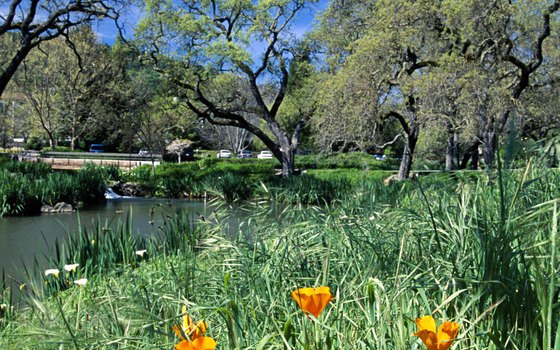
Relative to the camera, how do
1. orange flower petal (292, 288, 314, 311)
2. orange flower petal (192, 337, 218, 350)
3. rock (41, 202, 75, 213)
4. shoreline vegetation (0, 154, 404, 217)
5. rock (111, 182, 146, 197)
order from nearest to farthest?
orange flower petal (192, 337, 218, 350)
orange flower petal (292, 288, 314, 311)
shoreline vegetation (0, 154, 404, 217)
rock (41, 202, 75, 213)
rock (111, 182, 146, 197)

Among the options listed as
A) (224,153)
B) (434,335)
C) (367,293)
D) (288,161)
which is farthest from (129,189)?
(224,153)

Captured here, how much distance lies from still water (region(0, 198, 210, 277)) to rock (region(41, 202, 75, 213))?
35cm

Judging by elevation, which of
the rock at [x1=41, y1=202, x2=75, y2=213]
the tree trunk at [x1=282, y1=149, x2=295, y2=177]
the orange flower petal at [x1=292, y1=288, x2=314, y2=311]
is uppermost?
the tree trunk at [x1=282, y1=149, x2=295, y2=177]

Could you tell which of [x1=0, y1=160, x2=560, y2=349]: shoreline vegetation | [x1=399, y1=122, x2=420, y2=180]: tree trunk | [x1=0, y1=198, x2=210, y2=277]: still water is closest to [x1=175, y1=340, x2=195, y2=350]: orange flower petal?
[x1=0, y1=160, x2=560, y2=349]: shoreline vegetation

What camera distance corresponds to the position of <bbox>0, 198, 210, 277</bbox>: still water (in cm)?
754

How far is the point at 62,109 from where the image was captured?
1451 inches

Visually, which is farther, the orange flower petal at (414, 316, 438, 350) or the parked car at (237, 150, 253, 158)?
the parked car at (237, 150, 253, 158)

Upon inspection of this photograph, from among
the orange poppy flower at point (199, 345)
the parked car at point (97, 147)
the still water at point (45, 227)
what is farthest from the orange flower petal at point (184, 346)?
the parked car at point (97, 147)

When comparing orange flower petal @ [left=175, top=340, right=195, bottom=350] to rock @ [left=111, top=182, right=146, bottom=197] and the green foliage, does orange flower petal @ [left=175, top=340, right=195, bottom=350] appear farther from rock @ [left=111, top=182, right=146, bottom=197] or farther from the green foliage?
rock @ [left=111, top=182, right=146, bottom=197]

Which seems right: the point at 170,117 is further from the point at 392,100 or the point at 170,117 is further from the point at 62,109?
the point at 392,100

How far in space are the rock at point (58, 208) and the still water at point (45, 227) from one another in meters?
0.35

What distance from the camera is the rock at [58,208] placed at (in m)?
13.4

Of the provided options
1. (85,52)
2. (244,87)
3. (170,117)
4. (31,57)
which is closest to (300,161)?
(170,117)

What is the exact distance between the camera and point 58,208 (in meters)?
13.6
